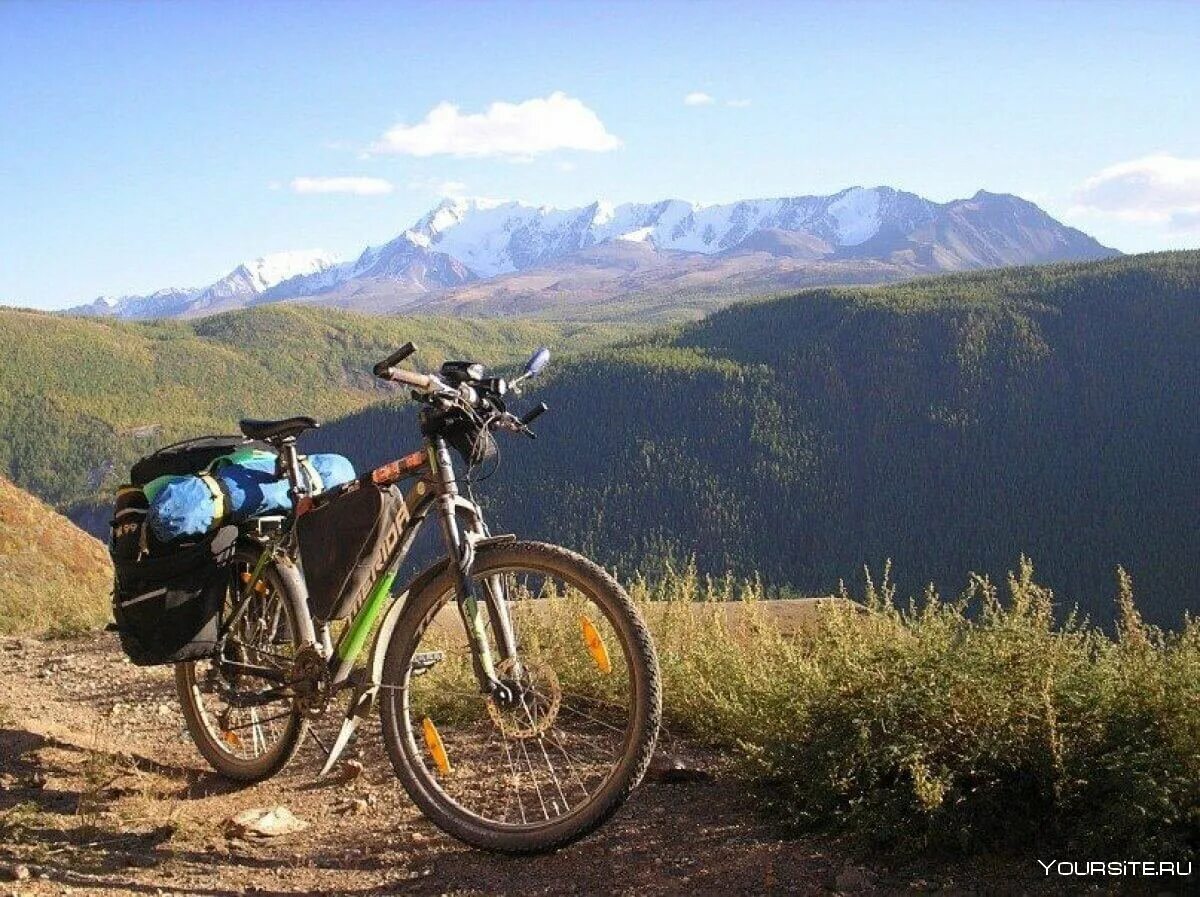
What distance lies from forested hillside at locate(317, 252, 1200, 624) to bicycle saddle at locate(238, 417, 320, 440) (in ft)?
339

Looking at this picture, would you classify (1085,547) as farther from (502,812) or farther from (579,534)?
(502,812)

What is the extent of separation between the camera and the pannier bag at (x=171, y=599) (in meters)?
4.44

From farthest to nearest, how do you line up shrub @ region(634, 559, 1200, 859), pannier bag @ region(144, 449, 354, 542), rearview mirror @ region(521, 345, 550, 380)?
1. pannier bag @ region(144, 449, 354, 542)
2. rearview mirror @ region(521, 345, 550, 380)
3. shrub @ region(634, 559, 1200, 859)

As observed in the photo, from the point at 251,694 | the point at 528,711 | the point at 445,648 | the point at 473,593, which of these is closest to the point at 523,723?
the point at 528,711

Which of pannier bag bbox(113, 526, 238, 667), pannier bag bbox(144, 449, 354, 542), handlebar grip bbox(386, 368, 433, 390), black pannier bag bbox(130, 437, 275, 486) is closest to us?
handlebar grip bbox(386, 368, 433, 390)

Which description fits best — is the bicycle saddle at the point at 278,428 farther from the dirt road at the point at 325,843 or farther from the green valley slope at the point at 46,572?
the green valley slope at the point at 46,572

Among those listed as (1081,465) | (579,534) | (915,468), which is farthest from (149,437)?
(1081,465)

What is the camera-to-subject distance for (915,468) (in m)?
138

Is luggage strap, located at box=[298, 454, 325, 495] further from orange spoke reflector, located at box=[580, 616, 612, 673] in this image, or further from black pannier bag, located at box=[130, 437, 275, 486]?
orange spoke reflector, located at box=[580, 616, 612, 673]

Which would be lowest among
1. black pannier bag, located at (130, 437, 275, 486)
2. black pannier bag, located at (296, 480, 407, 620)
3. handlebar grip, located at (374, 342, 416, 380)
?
black pannier bag, located at (296, 480, 407, 620)

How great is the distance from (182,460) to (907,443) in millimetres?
146071

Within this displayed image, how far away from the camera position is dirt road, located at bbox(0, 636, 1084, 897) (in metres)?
3.48

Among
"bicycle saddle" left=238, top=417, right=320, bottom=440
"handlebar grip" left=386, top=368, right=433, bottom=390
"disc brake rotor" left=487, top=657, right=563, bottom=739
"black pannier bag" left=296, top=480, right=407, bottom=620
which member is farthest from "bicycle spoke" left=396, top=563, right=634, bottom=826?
"bicycle saddle" left=238, top=417, right=320, bottom=440

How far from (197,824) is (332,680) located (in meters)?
0.72
